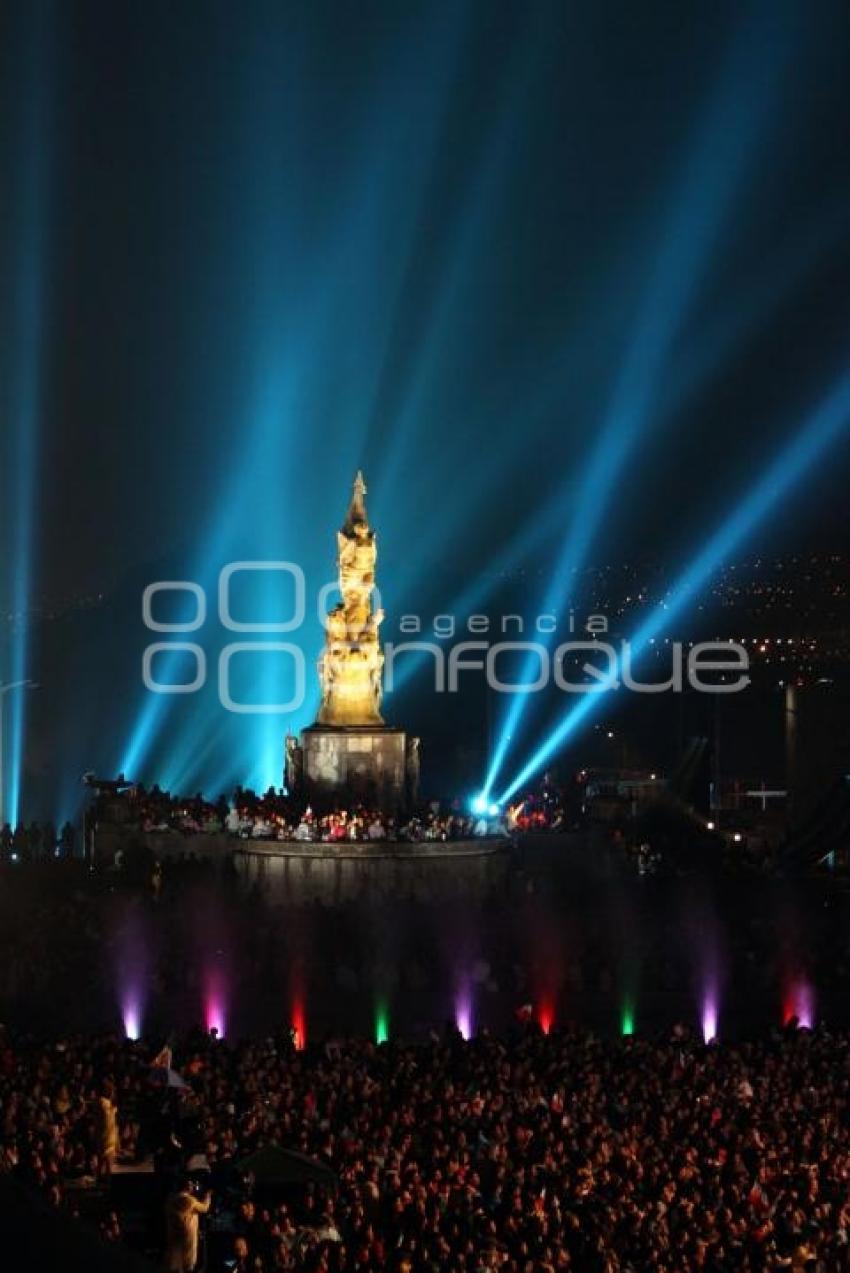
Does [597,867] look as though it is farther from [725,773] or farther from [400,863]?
[725,773]

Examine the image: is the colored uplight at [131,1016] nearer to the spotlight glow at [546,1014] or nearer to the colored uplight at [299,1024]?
the colored uplight at [299,1024]

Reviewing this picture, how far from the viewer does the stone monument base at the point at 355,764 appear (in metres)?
43.0

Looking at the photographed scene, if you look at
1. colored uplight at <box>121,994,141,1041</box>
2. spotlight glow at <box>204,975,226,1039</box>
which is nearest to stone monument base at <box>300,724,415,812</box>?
spotlight glow at <box>204,975,226,1039</box>

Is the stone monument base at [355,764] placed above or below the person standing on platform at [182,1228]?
above

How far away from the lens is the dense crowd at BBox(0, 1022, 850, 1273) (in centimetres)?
1427

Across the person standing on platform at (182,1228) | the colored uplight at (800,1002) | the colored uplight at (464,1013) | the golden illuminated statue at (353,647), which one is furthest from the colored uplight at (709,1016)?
the person standing on platform at (182,1228)

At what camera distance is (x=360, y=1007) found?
100.0ft

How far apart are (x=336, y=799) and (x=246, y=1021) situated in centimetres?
1358

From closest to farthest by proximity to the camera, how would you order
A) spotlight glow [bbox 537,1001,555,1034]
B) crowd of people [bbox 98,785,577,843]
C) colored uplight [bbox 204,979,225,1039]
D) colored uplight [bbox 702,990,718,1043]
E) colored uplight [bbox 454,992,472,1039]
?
colored uplight [bbox 204,979,225,1039] → spotlight glow [bbox 537,1001,555,1034] → colored uplight [bbox 702,990,718,1043] → colored uplight [bbox 454,992,472,1039] → crowd of people [bbox 98,785,577,843]

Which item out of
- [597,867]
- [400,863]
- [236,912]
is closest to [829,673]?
[597,867]

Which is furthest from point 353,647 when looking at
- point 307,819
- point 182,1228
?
point 182,1228

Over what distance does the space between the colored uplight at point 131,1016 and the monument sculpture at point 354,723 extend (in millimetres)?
13149

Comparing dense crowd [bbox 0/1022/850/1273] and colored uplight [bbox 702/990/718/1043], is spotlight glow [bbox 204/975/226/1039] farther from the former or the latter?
colored uplight [bbox 702/990/718/1043]

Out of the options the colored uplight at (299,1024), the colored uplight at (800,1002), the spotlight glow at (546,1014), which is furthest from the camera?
the colored uplight at (800,1002)
